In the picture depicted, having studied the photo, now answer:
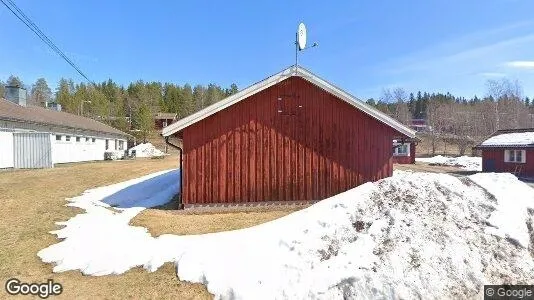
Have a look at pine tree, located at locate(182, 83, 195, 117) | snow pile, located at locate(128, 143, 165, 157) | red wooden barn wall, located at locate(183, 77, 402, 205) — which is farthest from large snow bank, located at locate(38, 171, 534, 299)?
pine tree, located at locate(182, 83, 195, 117)

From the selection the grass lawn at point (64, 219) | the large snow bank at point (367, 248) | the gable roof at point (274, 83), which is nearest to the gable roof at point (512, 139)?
the gable roof at point (274, 83)

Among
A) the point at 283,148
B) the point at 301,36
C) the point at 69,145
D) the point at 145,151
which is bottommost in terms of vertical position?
the point at 145,151

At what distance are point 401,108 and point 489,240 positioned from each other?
105m

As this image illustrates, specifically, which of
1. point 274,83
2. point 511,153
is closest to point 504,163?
point 511,153

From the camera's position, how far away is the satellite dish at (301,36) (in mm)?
14578

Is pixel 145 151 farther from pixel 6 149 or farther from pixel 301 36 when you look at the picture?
pixel 301 36

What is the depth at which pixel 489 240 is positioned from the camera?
7.48 m

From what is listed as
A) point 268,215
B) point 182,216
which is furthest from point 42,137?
point 268,215

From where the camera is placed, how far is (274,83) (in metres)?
14.0

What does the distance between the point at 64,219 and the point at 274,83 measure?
8.60 meters

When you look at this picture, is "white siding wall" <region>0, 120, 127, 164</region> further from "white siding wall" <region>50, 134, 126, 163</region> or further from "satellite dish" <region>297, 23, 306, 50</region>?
"satellite dish" <region>297, 23, 306, 50</region>

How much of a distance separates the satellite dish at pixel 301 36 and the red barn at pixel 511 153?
27676 mm

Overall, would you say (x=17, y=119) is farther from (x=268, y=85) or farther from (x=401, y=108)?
(x=401, y=108)

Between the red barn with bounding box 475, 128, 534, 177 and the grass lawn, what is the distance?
29285 millimetres
